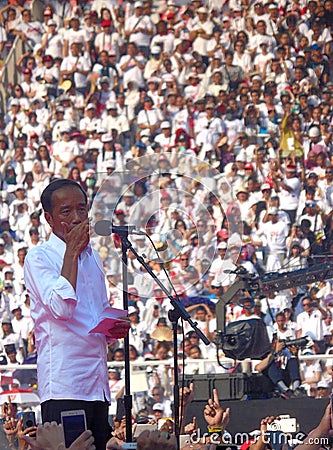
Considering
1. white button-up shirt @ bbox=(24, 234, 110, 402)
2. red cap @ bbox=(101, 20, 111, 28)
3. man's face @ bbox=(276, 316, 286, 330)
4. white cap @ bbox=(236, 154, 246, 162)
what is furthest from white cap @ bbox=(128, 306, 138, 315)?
white button-up shirt @ bbox=(24, 234, 110, 402)

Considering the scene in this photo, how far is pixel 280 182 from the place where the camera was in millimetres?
10992

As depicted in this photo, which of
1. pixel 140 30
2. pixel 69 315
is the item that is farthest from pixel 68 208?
pixel 140 30

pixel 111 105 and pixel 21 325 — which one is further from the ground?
pixel 111 105

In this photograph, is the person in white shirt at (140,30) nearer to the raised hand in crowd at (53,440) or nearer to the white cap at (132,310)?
the white cap at (132,310)

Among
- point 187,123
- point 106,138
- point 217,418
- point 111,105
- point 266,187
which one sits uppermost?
point 111,105

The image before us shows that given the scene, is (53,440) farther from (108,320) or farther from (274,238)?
(274,238)

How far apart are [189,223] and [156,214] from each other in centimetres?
20

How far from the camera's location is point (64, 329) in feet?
11.3

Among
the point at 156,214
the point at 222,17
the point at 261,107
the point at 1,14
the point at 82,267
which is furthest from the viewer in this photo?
the point at 1,14

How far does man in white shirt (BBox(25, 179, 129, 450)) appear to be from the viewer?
339 cm

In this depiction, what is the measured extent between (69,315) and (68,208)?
360 millimetres

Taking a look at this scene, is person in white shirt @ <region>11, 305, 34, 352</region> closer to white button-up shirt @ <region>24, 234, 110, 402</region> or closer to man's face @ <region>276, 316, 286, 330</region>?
man's face @ <region>276, 316, 286, 330</region>

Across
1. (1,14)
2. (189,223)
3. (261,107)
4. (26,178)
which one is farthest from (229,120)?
(189,223)

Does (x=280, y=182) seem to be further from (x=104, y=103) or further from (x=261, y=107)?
(x=104, y=103)
